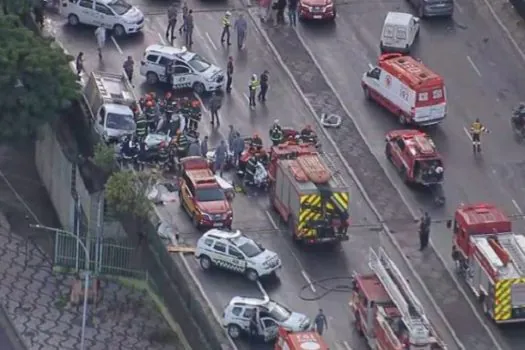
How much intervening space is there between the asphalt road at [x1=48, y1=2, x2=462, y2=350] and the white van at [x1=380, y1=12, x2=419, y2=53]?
5.68 meters

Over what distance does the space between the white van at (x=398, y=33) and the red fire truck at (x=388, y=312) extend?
2199cm

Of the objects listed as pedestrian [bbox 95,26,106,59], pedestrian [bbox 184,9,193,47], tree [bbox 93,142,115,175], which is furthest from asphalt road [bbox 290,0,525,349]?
tree [bbox 93,142,115,175]

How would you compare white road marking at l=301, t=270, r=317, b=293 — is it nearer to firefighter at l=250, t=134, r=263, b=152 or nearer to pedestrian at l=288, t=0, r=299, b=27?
firefighter at l=250, t=134, r=263, b=152

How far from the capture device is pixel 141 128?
118 m

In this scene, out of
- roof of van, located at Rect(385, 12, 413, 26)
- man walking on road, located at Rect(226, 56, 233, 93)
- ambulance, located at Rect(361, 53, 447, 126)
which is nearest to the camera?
ambulance, located at Rect(361, 53, 447, 126)

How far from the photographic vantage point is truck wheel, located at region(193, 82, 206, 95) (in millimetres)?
122688

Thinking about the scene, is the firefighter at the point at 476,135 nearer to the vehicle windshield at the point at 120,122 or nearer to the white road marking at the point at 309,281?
the white road marking at the point at 309,281

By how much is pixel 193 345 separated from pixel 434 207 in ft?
46.8

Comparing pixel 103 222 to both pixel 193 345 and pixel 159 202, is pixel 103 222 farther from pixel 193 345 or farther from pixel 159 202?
pixel 193 345

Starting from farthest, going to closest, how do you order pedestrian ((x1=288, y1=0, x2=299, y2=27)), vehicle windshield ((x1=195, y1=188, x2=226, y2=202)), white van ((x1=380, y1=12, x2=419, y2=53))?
pedestrian ((x1=288, y1=0, x2=299, y2=27)), white van ((x1=380, y1=12, x2=419, y2=53)), vehicle windshield ((x1=195, y1=188, x2=226, y2=202))

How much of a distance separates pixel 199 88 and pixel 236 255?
16.7m

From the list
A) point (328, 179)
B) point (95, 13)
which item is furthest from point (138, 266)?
point (95, 13)

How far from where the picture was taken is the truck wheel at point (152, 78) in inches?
4862

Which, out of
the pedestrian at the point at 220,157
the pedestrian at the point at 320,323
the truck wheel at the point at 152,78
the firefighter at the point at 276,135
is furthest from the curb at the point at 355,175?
the truck wheel at the point at 152,78
